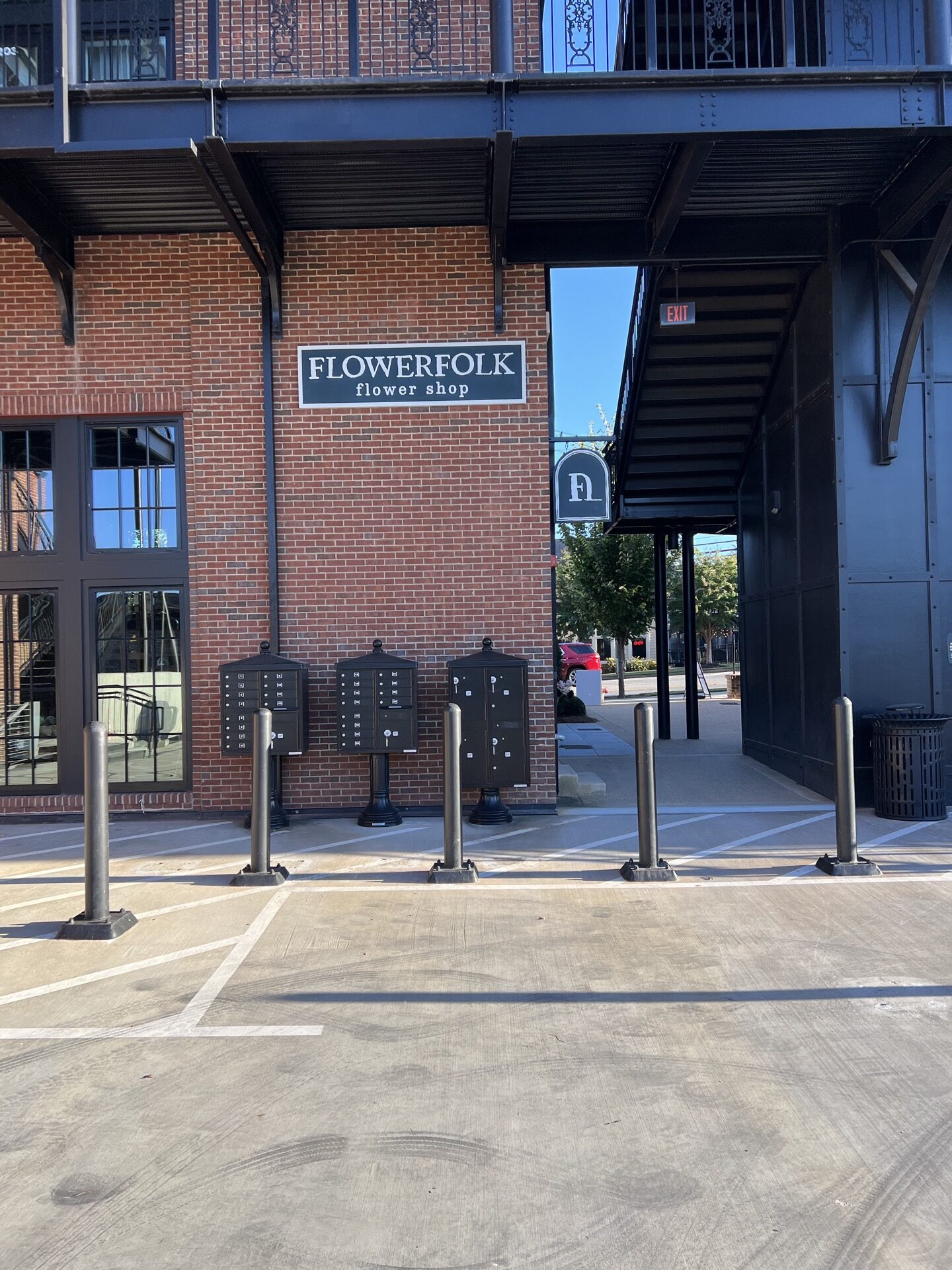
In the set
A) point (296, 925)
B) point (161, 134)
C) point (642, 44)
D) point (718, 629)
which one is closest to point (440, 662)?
point (296, 925)

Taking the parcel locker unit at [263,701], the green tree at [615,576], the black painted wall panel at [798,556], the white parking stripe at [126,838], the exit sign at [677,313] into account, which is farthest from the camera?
the green tree at [615,576]

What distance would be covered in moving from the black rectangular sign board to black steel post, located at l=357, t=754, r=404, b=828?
2.24ft

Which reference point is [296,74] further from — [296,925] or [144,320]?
[296,925]

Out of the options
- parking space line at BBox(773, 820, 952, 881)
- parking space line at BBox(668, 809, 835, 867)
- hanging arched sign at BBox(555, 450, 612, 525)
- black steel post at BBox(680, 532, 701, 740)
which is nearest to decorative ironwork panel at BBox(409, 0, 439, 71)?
hanging arched sign at BBox(555, 450, 612, 525)

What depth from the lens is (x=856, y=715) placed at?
9.26 m

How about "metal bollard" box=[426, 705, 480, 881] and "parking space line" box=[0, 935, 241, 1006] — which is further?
"metal bollard" box=[426, 705, 480, 881]

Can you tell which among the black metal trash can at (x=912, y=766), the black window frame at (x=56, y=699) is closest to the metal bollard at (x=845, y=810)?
the black metal trash can at (x=912, y=766)

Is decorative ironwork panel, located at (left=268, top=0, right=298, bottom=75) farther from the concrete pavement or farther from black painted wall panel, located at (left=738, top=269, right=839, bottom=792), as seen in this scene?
the concrete pavement

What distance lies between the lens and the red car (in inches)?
1170

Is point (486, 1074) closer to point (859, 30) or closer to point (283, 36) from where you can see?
point (283, 36)

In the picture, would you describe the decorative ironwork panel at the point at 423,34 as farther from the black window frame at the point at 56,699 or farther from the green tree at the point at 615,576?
the green tree at the point at 615,576

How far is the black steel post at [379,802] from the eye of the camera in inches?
352

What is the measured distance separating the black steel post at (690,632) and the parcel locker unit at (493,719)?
750 centimetres

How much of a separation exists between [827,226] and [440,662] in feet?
17.9
